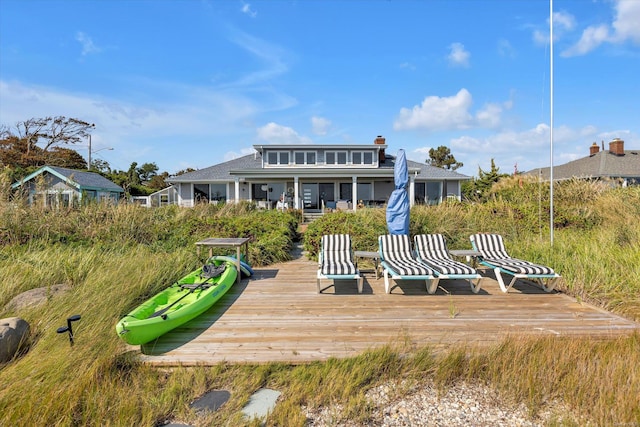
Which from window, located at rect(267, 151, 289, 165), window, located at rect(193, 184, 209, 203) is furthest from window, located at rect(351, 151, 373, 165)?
window, located at rect(193, 184, 209, 203)

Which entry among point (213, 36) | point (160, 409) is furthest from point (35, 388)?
point (213, 36)

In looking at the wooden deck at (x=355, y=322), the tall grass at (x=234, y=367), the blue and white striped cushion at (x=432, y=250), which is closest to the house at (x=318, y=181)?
the blue and white striped cushion at (x=432, y=250)

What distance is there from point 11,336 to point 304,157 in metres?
18.8

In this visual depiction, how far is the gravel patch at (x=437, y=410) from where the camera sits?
96.7 inches

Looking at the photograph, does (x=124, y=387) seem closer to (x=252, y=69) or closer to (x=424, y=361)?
(x=424, y=361)

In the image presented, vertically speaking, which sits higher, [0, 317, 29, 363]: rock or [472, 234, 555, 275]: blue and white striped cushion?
[472, 234, 555, 275]: blue and white striped cushion

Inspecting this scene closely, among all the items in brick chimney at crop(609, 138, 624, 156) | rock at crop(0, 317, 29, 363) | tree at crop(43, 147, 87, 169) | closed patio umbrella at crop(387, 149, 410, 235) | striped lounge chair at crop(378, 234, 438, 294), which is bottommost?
rock at crop(0, 317, 29, 363)

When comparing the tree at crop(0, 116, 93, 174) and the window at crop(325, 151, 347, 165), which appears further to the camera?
the tree at crop(0, 116, 93, 174)

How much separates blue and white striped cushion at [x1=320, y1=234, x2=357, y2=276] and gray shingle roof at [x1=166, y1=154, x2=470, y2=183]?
12.9m

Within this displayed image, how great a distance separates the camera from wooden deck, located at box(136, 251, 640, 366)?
3.44 metres

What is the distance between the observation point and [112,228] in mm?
8180

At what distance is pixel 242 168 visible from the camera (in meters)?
23.0

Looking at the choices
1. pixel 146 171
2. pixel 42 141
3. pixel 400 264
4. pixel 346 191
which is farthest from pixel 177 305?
pixel 146 171

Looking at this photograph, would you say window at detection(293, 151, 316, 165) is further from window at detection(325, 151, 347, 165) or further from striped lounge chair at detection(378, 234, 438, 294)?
striped lounge chair at detection(378, 234, 438, 294)
